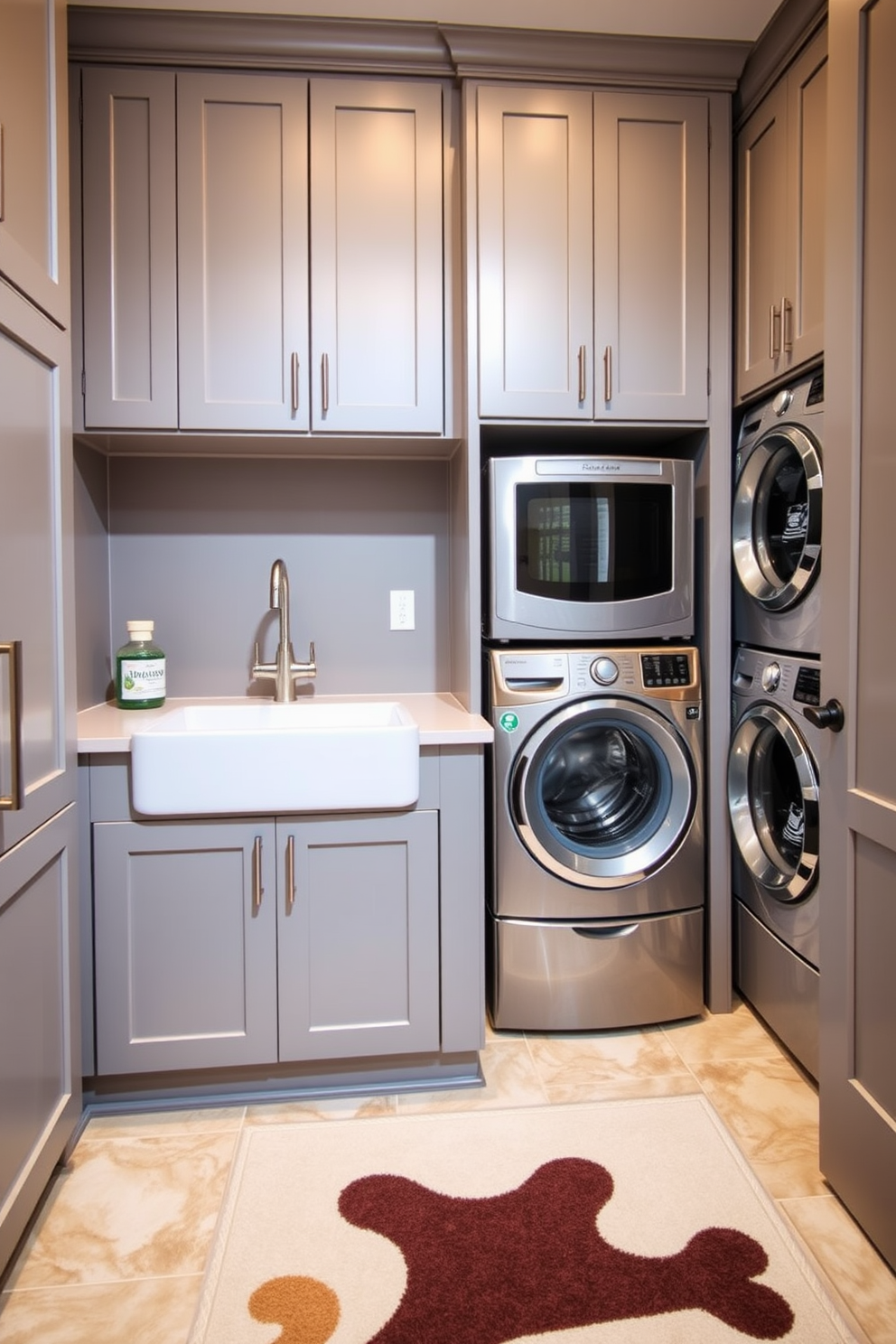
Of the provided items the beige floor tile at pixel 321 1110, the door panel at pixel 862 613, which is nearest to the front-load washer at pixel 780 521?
the door panel at pixel 862 613

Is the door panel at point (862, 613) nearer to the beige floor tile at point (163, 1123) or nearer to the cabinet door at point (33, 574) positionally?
the beige floor tile at point (163, 1123)

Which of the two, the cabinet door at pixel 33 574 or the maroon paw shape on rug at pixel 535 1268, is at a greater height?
the cabinet door at pixel 33 574

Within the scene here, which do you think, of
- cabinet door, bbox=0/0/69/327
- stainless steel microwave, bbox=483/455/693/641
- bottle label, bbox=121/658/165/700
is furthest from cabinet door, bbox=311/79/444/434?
bottle label, bbox=121/658/165/700

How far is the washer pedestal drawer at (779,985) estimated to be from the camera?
1981 millimetres

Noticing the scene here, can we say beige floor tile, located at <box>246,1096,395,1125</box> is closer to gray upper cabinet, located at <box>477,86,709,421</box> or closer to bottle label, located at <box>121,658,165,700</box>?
bottle label, located at <box>121,658,165,700</box>

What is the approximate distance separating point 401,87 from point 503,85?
0.26 m

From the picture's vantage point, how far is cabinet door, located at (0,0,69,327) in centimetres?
138

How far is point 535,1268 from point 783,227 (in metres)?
2.23

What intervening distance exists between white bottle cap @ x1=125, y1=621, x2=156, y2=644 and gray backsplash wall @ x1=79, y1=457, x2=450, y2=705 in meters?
0.21

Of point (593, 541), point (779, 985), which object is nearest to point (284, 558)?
point (593, 541)

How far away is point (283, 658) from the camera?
2.34 m

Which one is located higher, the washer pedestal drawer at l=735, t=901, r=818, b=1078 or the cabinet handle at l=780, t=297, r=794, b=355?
the cabinet handle at l=780, t=297, r=794, b=355

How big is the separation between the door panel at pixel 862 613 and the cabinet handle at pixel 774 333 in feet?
1.57

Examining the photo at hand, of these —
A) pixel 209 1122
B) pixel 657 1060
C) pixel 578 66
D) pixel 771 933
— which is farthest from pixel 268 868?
pixel 578 66
